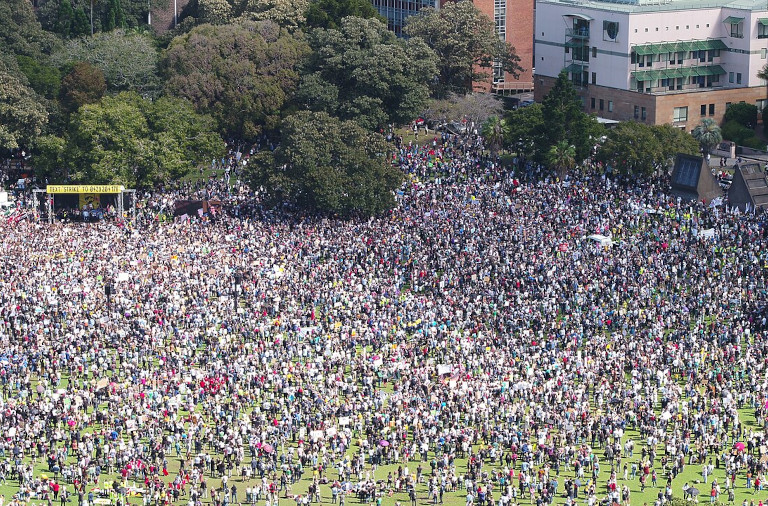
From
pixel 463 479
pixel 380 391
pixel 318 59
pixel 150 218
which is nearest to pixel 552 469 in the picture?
pixel 463 479

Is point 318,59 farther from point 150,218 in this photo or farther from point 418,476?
point 418,476

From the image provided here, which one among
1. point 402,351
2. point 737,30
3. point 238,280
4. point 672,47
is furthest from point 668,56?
point 402,351

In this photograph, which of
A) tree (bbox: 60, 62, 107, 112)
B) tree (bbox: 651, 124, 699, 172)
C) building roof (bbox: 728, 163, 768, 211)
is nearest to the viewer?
building roof (bbox: 728, 163, 768, 211)

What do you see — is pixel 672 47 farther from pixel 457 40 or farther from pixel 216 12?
pixel 216 12

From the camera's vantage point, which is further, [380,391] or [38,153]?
[38,153]

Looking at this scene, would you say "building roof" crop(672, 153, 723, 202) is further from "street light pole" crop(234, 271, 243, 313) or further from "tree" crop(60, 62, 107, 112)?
"tree" crop(60, 62, 107, 112)

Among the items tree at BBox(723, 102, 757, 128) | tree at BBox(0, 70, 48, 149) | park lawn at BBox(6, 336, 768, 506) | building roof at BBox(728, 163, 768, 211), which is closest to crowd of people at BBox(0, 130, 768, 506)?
park lawn at BBox(6, 336, 768, 506)

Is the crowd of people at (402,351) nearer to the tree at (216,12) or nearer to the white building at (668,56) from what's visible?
the white building at (668,56)
